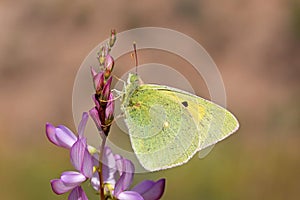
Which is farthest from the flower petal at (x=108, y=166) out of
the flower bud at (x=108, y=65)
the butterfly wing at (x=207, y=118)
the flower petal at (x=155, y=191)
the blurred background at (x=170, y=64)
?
the blurred background at (x=170, y=64)

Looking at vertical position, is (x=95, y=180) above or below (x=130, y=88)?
below

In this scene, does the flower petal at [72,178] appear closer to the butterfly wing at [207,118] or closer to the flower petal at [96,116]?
the flower petal at [96,116]

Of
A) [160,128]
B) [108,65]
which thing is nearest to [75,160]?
[108,65]

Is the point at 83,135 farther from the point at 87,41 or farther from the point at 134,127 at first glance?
the point at 87,41

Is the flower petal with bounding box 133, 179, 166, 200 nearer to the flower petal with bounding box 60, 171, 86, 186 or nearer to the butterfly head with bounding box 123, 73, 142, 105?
the flower petal with bounding box 60, 171, 86, 186

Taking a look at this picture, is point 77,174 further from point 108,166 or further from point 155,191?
point 155,191

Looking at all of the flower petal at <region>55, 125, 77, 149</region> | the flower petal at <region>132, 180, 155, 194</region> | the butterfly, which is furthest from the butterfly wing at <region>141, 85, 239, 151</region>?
the flower petal at <region>55, 125, 77, 149</region>
